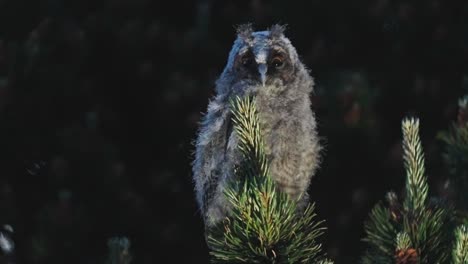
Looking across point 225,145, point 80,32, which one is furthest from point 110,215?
point 225,145

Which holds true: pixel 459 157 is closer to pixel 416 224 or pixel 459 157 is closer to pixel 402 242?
pixel 416 224

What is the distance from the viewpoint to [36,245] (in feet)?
19.8

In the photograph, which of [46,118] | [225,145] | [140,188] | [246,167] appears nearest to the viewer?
[246,167]

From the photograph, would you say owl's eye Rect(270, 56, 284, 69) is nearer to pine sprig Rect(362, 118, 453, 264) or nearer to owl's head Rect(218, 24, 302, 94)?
owl's head Rect(218, 24, 302, 94)

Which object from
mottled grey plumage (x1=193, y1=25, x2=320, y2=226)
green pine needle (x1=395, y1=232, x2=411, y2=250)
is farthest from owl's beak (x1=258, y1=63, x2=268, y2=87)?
green pine needle (x1=395, y1=232, x2=411, y2=250)

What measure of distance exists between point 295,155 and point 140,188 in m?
3.94

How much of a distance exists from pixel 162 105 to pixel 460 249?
5.37 m

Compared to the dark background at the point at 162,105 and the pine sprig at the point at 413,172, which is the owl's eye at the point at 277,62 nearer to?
the pine sprig at the point at 413,172

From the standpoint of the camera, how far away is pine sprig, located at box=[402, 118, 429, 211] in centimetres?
195

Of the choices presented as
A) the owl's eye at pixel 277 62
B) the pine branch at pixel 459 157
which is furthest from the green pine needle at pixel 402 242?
the owl's eye at pixel 277 62

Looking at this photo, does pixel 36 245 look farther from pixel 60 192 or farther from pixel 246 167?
pixel 246 167

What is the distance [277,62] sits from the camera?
129 inches

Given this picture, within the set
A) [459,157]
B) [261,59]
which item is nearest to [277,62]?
[261,59]

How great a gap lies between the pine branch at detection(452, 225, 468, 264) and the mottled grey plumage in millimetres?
1361
